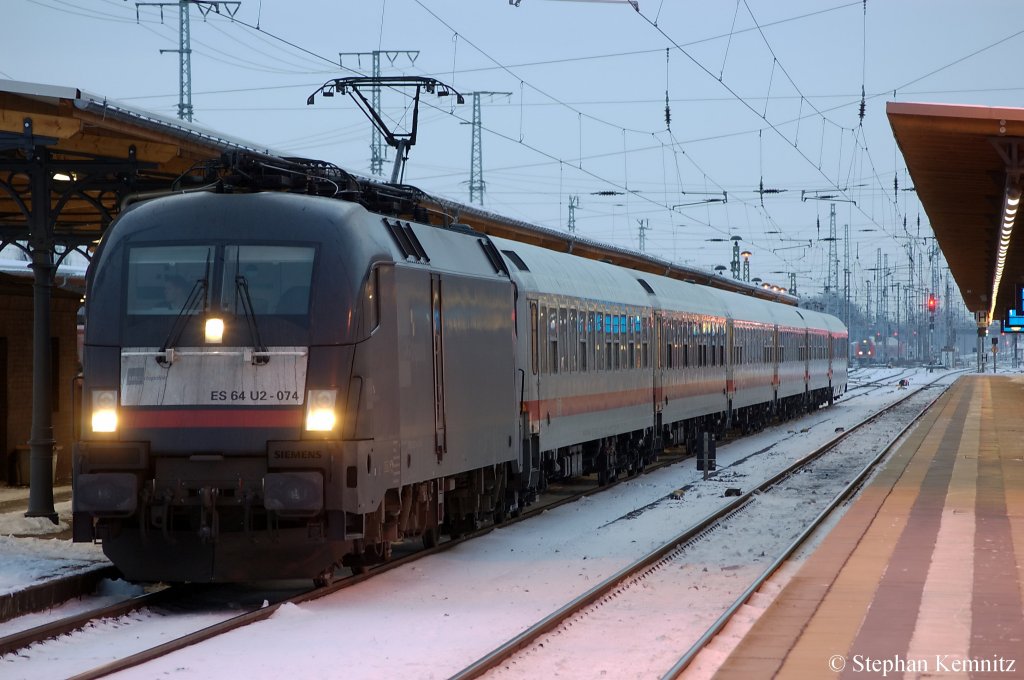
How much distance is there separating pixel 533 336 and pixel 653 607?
665 centimetres

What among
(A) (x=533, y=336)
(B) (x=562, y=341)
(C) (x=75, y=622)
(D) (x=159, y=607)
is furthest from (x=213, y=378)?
(B) (x=562, y=341)

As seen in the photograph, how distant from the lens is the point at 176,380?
11445mm

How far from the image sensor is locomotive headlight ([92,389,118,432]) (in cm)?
1148

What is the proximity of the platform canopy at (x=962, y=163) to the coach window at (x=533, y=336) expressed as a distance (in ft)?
16.6

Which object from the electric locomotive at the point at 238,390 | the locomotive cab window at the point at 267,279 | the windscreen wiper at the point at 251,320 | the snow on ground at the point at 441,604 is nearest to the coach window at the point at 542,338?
the snow on ground at the point at 441,604

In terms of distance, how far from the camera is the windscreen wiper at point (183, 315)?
11461mm

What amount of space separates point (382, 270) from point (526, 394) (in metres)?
5.59

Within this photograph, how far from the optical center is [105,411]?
453 inches

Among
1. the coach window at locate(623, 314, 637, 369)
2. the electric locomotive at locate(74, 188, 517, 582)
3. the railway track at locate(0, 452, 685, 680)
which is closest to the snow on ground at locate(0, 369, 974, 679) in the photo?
the railway track at locate(0, 452, 685, 680)

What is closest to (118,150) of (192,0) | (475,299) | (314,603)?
(475,299)

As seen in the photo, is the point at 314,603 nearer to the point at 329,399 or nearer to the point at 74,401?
the point at 329,399

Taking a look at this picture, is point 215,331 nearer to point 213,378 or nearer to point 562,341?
point 213,378

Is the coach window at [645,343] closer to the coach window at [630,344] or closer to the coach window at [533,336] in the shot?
the coach window at [630,344]

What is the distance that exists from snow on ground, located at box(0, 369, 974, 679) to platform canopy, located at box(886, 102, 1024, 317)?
557cm
